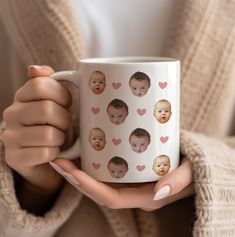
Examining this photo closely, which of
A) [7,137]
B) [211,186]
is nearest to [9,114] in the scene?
[7,137]

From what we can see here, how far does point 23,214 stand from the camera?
64cm

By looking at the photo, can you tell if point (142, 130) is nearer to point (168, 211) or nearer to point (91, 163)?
point (91, 163)

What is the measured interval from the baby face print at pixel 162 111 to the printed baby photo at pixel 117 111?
35mm

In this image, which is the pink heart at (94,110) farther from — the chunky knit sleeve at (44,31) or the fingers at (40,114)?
the chunky knit sleeve at (44,31)

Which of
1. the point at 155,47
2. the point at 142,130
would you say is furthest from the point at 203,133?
the point at 142,130

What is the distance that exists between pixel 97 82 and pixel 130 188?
5.7 inches

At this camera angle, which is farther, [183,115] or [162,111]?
[183,115]

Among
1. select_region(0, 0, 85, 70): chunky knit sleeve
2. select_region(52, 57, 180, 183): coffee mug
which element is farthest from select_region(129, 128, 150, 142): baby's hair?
select_region(0, 0, 85, 70): chunky knit sleeve

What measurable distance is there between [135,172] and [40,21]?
307 millimetres

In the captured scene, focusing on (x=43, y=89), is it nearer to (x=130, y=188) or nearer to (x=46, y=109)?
(x=46, y=109)

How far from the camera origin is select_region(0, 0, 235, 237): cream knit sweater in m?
0.63

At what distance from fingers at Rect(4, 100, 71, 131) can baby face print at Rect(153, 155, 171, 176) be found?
0.40 feet

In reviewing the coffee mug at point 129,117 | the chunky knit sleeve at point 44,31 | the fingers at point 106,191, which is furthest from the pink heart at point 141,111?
the chunky knit sleeve at point 44,31

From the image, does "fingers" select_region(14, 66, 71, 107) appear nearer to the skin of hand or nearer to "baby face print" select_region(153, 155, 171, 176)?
the skin of hand
